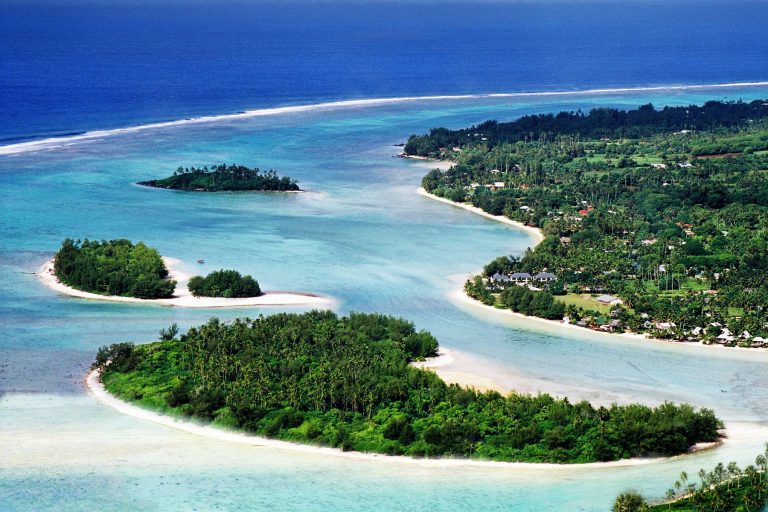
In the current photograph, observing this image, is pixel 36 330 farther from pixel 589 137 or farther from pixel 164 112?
pixel 164 112

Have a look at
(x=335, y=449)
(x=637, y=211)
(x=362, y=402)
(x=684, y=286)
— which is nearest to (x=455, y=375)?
(x=362, y=402)

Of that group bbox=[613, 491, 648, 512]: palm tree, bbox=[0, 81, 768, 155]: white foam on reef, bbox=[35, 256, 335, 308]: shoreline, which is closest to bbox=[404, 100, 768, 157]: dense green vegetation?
bbox=[0, 81, 768, 155]: white foam on reef

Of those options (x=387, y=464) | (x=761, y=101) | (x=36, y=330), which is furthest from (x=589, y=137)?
(x=387, y=464)

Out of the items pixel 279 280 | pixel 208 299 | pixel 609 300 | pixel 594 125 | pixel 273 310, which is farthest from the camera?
pixel 594 125

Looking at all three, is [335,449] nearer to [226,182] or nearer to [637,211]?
[637,211]

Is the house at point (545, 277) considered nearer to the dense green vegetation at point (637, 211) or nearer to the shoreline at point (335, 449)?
the dense green vegetation at point (637, 211)

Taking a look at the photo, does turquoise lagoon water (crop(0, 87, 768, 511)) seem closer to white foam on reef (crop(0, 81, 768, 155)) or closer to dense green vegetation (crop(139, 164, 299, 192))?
dense green vegetation (crop(139, 164, 299, 192))
